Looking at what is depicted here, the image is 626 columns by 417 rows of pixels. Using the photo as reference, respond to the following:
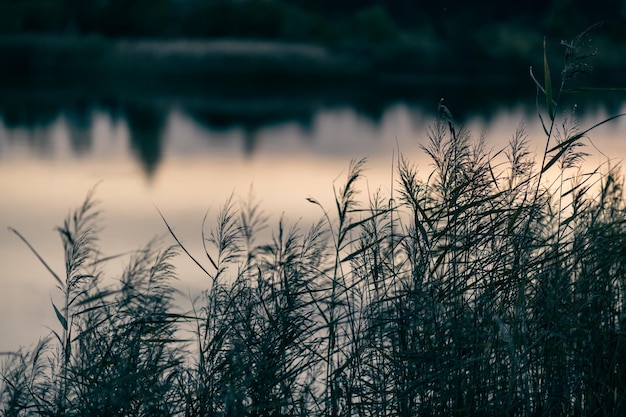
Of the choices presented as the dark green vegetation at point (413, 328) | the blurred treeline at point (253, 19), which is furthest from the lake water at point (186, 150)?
the blurred treeline at point (253, 19)

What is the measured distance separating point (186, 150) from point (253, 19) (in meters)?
10.1

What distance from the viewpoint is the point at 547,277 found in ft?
7.93

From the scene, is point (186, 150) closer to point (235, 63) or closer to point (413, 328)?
point (235, 63)

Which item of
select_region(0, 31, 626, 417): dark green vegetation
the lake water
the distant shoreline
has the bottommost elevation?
select_region(0, 31, 626, 417): dark green vegetation

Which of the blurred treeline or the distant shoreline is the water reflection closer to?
the distant shoreline

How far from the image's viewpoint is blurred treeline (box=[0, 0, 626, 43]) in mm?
21844

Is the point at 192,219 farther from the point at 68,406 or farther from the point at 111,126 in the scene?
the point at 111,126

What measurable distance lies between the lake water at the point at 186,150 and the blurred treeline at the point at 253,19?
70.5 inches

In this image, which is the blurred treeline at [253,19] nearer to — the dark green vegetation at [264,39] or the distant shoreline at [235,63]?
the dark green vegetation at [264,39]

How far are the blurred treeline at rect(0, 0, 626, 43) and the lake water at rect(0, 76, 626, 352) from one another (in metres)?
1.79

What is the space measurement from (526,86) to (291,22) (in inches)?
235

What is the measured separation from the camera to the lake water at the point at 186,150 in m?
6.82

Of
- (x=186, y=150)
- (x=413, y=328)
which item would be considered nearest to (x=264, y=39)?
(x=186, y=150)

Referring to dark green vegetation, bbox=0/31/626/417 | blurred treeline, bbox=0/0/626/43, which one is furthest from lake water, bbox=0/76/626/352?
blurred treeline, bbox=0/0/626/43
